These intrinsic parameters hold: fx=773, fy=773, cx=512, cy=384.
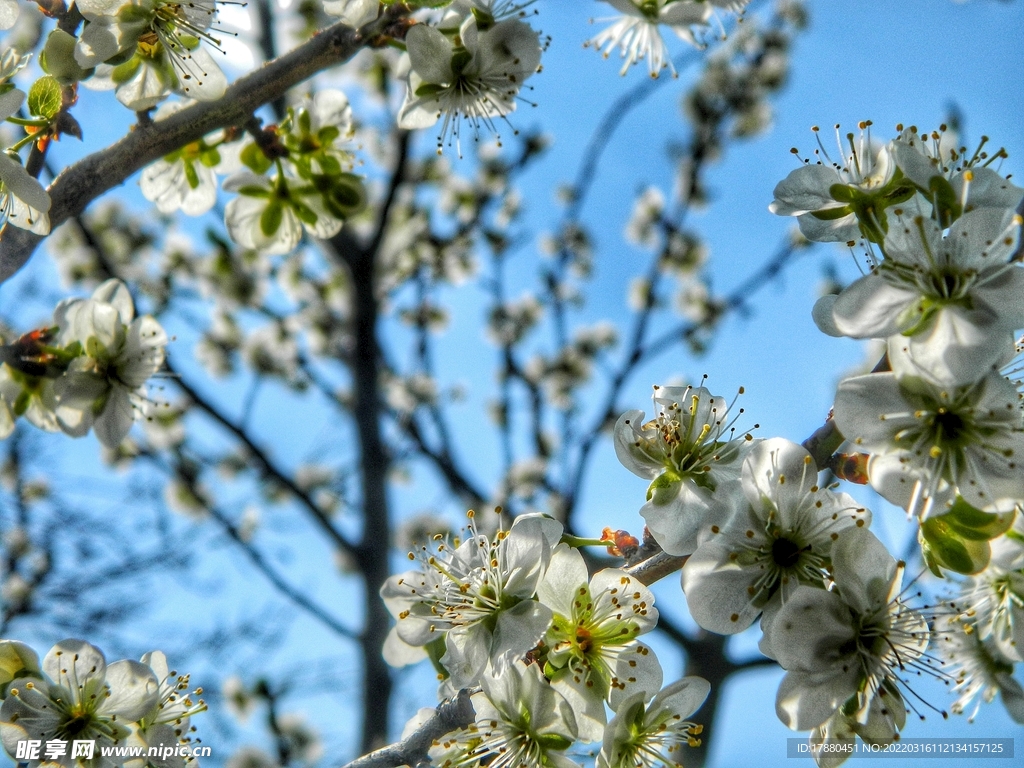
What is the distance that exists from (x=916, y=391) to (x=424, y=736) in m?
1.09

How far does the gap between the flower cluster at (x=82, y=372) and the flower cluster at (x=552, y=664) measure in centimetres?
112

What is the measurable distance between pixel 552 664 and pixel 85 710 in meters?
1.11

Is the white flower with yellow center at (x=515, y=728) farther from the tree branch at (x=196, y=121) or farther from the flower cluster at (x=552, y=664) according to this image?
the tree branch at (x=196, y=121)

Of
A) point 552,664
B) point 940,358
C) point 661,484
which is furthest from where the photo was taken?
point 661,484

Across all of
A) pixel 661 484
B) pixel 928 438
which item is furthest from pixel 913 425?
pixel 661 484

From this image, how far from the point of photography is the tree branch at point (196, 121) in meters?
1.75

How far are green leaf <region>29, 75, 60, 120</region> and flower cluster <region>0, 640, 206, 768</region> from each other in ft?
3.94

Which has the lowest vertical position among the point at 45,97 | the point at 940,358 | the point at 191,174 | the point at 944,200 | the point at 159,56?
the point at 940,358

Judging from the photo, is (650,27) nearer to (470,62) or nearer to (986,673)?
(470,62)

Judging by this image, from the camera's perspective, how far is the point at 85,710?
175 cm

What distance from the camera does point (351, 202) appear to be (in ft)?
7.65

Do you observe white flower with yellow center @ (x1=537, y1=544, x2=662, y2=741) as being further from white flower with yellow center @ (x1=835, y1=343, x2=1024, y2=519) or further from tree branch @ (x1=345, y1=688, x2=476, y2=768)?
white flower with yellow center @ (x1=835, y1=343, x2=1024, y2=519)

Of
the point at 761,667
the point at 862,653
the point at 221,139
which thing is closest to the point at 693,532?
the point at 862,653

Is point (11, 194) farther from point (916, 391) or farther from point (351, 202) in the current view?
point (916, 391)
